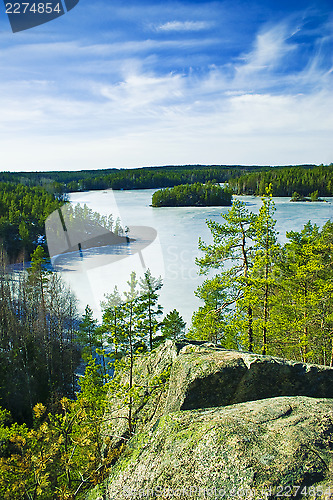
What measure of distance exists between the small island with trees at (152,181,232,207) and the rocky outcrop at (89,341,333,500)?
7986 cm

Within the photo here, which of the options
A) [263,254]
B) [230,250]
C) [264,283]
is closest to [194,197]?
[230,250]

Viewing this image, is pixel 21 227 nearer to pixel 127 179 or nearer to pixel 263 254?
pixel 263 254

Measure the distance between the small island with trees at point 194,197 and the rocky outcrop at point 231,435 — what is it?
79.9 meters

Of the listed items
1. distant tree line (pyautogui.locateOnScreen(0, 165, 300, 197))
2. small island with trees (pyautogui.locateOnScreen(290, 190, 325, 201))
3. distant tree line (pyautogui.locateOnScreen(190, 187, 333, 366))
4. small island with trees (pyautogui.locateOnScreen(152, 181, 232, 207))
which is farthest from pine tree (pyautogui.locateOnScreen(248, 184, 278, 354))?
distant tree line (pyautogui.locateOnScreen(0, 165, 300, 197))

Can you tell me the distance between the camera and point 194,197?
89938mm

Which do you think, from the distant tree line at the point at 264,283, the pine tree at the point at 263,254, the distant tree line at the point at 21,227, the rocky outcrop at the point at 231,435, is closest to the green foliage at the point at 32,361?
the distant tree line at the point at 264,283

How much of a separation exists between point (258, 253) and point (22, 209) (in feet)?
191

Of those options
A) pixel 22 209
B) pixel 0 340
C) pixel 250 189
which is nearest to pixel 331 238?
pixel 0 340

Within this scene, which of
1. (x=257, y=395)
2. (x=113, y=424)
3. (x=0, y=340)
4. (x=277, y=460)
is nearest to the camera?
(x=277, y=460)

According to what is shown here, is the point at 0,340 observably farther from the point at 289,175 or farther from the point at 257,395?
the point at 289,175

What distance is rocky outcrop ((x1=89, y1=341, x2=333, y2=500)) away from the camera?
135 inches

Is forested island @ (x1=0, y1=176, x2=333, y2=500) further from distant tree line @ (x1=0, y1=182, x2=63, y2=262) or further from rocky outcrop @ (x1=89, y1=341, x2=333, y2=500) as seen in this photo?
distant tree line @ (x1=0, y1=182, x2=63, y2=262)

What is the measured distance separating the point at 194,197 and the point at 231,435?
3454 inches

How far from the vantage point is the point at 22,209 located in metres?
61.2
